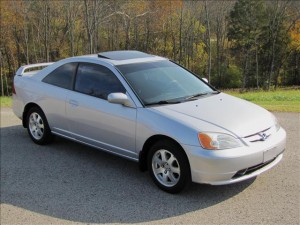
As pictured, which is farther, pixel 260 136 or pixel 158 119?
pixel 158 119

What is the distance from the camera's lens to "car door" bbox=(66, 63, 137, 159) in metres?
5.06

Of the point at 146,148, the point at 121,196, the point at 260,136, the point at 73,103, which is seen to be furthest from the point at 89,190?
the point at 260,136

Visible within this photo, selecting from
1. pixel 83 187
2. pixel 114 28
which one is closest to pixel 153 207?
pixel 83 187

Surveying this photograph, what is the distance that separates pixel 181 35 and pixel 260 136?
167 feet

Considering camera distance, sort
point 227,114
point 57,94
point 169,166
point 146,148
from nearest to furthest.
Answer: point 169,166 < point 227,114 < point 146,148 < point 57,94

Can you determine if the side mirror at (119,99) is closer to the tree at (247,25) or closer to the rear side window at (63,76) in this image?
the rear side window at (63,76)

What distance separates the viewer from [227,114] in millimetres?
4672

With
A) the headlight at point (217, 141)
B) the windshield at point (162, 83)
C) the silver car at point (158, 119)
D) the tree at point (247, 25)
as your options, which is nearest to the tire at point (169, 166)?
the silver car at point (158, 119)

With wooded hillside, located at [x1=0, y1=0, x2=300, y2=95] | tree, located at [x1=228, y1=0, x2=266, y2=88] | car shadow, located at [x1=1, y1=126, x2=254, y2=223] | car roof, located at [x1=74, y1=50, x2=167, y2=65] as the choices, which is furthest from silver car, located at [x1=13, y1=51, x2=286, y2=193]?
tree, located at [x1=228, y1=0, x2=266, y2=88]

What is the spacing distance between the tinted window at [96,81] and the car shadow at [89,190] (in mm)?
1103

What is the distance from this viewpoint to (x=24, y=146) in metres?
6.89

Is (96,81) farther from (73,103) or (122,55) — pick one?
(122,55)

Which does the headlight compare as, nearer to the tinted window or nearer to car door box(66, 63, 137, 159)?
car door box(66, 63, 137, 159)

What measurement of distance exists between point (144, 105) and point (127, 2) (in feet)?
116
